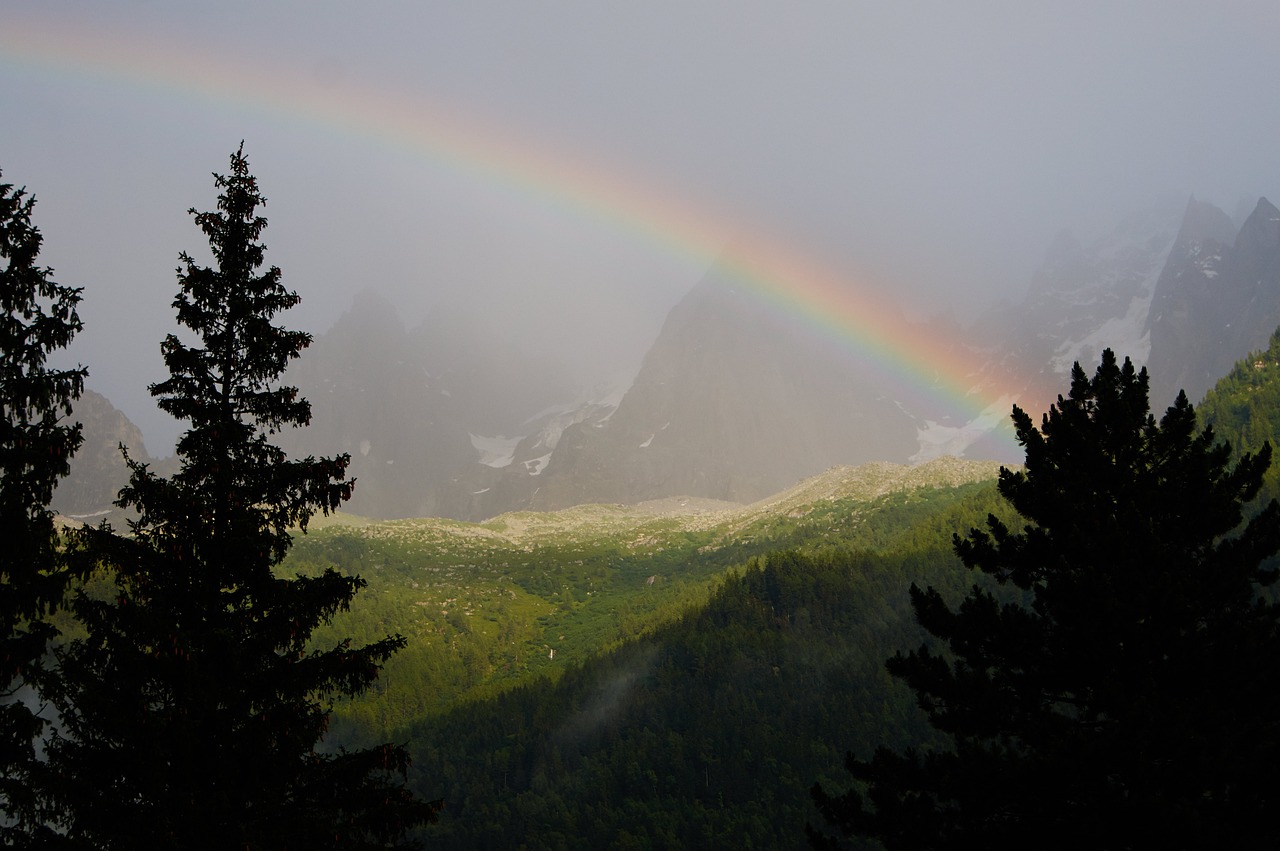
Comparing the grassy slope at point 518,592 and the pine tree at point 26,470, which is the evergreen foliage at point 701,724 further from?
the pine tree at point 26,470

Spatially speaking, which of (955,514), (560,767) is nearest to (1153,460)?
(560,767)

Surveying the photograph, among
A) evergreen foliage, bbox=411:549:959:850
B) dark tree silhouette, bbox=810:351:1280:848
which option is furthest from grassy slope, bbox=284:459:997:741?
dark tree silhouette, bbox=810:351:1280:848

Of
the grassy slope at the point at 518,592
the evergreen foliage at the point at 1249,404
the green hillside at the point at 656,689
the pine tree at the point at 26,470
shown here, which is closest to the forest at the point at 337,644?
the pine tree at the point at 26,470

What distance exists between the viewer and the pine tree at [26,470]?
10.8 meters

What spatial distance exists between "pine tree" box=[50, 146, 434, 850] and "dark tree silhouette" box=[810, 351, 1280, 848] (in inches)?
418

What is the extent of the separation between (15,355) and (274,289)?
426cm

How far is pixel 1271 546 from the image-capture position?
14.5m

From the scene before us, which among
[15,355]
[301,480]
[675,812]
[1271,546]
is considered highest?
[15,355]

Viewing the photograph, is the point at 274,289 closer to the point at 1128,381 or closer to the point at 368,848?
the point at 368,848

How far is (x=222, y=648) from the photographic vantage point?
40.0ft

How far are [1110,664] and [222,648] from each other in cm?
1650

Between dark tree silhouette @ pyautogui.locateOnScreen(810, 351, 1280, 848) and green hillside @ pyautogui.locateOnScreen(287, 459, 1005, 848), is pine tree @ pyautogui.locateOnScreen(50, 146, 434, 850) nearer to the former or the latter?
dark tree silhouette @ pyautogui.locateOnScreen(810, 351, 1280, 848)

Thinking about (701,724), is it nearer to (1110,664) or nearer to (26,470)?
(1110,664)

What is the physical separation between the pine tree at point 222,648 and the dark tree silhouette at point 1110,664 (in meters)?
10.6
